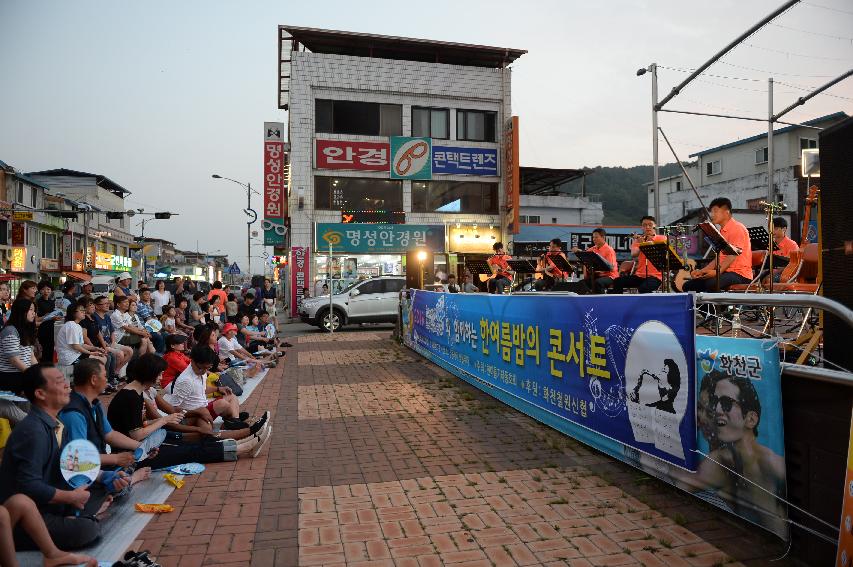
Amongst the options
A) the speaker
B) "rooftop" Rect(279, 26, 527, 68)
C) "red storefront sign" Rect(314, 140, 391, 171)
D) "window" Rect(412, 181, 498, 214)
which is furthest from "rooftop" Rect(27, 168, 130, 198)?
the speaker

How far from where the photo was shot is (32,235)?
131ft

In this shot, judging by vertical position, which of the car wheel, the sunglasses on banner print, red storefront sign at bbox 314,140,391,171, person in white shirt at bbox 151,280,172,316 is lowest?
the car wheel

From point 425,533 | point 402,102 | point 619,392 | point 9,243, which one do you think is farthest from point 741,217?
point 9,243

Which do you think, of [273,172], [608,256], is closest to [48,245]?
[273,172]

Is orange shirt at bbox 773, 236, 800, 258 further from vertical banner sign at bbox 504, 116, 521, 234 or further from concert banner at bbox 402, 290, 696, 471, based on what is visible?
vertical banner sign at bbox 504, 116, 521, 234

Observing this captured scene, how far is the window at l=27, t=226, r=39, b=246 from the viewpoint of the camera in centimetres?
3916

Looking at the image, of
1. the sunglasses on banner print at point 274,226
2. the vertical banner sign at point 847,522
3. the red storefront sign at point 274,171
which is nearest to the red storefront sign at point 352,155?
the red storefront sign at point 274,171

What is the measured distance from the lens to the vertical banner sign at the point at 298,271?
82.4ft

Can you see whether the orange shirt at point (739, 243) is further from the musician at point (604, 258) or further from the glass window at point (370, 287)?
the glass window at point (370, 287)

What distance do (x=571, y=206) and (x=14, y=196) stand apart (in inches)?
1514

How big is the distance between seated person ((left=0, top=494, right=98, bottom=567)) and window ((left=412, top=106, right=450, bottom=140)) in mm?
25236

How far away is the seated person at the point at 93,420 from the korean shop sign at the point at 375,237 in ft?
70.4

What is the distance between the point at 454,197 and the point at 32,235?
32.5 m

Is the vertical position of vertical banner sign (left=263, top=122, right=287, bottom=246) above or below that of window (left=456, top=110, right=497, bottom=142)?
below
